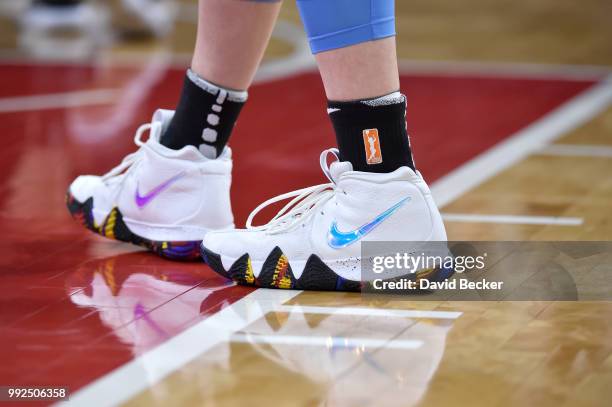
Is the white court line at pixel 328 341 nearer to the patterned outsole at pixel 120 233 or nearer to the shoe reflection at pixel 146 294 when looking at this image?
the shoe reflection at pixel 146 294

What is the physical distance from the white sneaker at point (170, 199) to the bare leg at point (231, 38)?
12 cm

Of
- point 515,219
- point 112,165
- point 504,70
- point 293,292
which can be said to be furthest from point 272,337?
point 504,70

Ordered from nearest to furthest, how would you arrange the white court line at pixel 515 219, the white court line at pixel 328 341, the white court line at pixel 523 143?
the white court line at pixel 328 341 → the white court line at pixel 515 219 → the white court line at pixel 523 143

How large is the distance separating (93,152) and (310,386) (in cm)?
157

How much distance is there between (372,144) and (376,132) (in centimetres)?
2

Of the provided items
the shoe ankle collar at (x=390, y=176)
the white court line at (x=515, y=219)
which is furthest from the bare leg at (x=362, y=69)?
the white court line at (x=515, y=219)

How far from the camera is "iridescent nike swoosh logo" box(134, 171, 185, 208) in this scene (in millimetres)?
1800

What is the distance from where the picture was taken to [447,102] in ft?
→ 11.4

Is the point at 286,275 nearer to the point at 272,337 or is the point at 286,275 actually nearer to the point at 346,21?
the point at 272,337

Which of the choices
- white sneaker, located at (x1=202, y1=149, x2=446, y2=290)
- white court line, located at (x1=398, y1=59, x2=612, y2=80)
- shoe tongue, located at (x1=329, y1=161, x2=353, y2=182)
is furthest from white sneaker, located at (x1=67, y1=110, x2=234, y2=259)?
white court line, located at (x1=398, y1=59, x2=612, y2=80)

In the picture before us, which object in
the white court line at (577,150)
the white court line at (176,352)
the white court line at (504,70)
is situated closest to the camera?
the white court line at (176,352)

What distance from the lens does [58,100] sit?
3.46 m

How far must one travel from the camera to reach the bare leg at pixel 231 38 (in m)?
1.71

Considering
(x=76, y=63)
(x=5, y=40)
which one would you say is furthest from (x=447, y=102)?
(x=5, y=40)
